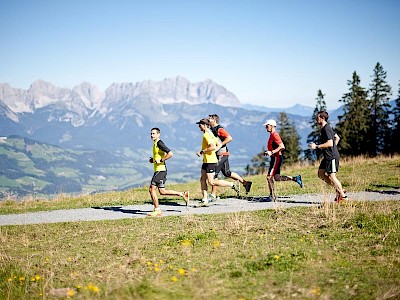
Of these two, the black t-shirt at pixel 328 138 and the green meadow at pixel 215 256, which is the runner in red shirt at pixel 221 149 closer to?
the green meadow at pixel 215 256

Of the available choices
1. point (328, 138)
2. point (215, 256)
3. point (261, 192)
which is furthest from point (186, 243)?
point (261, 192)

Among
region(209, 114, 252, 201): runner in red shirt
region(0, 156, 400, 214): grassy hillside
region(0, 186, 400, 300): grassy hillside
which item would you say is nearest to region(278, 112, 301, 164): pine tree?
region(0, 156, 400, 214): grassy hillside

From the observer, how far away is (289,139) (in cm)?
6081

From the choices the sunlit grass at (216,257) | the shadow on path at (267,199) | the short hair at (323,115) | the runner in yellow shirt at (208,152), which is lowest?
the sunlit grass at (216,257)

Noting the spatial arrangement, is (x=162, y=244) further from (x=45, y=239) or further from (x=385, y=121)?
(x=385, y=121)

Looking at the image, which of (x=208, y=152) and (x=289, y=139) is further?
(x=289, y=139)

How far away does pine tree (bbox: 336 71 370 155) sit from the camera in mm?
49188

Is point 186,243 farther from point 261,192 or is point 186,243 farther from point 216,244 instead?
point 261,192

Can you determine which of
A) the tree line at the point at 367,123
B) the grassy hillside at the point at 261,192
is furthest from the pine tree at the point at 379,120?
the grassy hillside at the point at 261,192

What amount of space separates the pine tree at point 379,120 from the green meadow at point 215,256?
148 feet

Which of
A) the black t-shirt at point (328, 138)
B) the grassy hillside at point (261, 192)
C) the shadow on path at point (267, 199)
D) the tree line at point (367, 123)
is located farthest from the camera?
the tree line at point (367, 123)

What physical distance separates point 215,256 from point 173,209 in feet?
15.8

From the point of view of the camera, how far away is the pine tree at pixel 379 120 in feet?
164

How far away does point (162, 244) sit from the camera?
23.2ft
